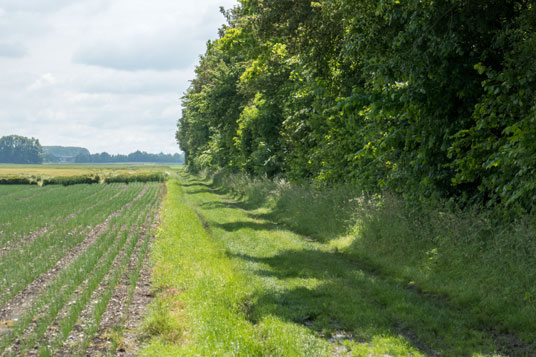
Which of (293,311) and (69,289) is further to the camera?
(69,289)

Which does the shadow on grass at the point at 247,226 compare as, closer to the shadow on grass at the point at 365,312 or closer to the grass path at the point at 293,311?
the grass path at the point at 293,311

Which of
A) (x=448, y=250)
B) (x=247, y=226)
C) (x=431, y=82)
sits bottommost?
(x=247, y=226)

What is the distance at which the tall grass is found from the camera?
25.6ft

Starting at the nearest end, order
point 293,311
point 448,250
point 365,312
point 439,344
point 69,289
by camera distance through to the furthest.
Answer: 1. point 439,344
2. point 365,312
3. point 293,311
4. point 69,289
5. point 448,250

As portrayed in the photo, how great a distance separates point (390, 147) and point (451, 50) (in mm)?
3004

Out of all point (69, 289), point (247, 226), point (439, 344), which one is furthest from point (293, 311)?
point (247, 226)

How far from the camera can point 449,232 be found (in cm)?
1038

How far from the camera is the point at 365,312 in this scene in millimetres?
7883

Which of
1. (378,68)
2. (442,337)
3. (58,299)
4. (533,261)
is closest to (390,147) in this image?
(378,68)

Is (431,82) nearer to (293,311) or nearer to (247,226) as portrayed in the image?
(293,311)

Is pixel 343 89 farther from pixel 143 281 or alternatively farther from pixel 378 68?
pixel 143 281

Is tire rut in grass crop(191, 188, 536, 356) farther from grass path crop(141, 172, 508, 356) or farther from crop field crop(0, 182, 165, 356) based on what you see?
crop field crop(0, 182, 165, 356)

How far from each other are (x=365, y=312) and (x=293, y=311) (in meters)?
1.32

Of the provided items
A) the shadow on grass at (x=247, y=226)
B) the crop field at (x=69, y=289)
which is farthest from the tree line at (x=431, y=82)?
the crop field at (x=69, y=289)
